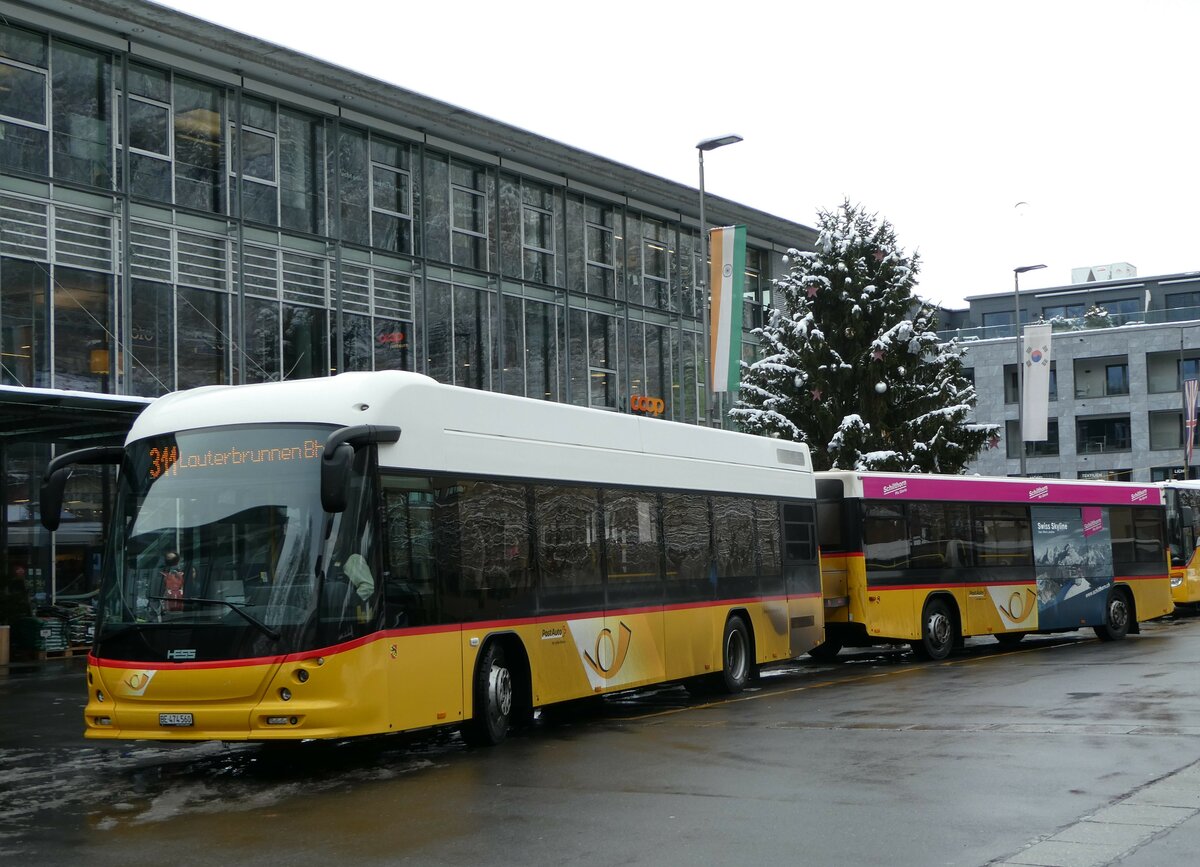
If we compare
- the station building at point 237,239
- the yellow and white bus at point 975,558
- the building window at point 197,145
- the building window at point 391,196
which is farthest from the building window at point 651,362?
the yellow and white bus at point 975,558

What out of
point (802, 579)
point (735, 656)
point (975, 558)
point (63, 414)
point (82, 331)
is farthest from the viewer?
point (82, 331)

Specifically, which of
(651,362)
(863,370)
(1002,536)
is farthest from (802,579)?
(651,362)

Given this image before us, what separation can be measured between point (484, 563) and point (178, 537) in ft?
9.15

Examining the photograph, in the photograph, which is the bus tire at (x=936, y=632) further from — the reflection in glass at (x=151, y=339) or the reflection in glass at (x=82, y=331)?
the reflection in glass at (x=82, y=331)

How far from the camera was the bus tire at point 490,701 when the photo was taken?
512 inches

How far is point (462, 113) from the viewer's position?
107 feet

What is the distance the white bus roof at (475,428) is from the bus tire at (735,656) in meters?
1.70

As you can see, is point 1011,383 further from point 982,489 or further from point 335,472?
point 335,472

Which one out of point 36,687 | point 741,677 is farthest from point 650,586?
point 36,687

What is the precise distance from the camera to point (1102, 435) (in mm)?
82188

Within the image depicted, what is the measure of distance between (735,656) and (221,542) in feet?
27.2

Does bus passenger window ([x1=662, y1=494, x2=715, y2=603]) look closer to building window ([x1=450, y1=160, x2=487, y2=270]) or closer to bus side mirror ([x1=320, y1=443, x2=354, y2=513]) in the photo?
bus side mirror ([x1=320, y1=443, x2=354, y2=513])

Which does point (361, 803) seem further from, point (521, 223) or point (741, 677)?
point (521, 223)

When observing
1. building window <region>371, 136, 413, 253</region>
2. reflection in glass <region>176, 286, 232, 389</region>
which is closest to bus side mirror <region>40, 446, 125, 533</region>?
reflection in glass <region>176, 286, 232, 389</region>
